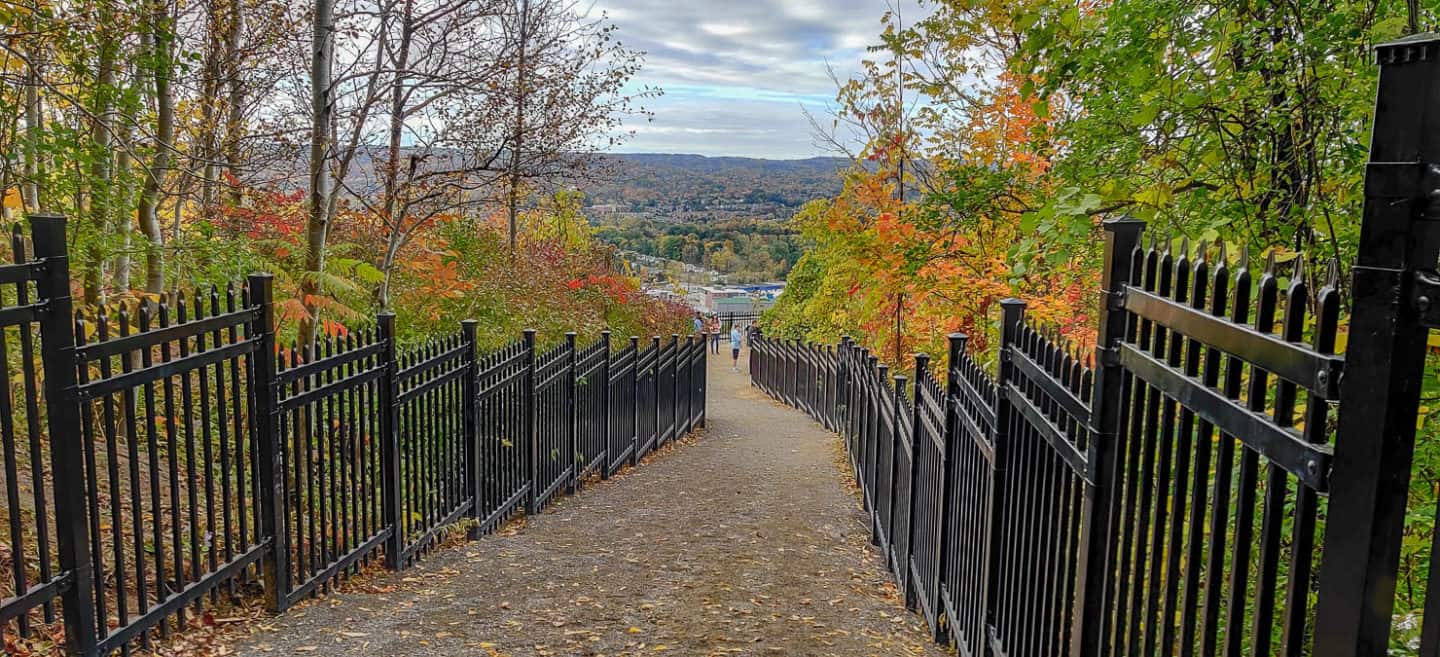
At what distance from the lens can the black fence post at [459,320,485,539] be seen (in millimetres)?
6613

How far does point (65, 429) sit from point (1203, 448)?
12.3 feet

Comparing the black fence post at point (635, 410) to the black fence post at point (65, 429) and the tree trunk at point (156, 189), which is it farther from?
the black fence post at point (65, 429)

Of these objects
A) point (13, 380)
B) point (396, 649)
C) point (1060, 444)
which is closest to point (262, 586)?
point (396, 649)

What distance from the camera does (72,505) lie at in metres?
3.42

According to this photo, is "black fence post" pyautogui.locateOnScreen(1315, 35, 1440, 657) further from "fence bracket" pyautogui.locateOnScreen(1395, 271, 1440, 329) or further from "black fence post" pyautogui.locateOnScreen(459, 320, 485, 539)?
"black fence post" pyautogui.locateOnScreen(459, 320, 485, 539)

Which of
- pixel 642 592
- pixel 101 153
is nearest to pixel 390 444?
pixel 642 592

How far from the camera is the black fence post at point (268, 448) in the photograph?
4.48m

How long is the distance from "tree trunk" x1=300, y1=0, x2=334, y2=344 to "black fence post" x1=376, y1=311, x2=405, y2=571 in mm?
1429

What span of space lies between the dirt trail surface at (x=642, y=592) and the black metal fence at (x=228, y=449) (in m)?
0.33

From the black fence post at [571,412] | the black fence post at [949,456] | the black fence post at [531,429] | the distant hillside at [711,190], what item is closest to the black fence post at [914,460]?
the black fence post at [949,456]

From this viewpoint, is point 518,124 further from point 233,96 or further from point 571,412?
point 571,412

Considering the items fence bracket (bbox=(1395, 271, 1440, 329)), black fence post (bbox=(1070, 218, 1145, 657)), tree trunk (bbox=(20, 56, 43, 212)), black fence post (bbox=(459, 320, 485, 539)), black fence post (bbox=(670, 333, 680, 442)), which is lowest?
black fence post (bbox=(670, 333, 680, 442))

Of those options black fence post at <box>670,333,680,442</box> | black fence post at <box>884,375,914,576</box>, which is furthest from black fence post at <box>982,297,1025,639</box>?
black fence post at <box>670,333,680,442</box>

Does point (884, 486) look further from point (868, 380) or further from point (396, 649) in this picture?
point (396, 649)
